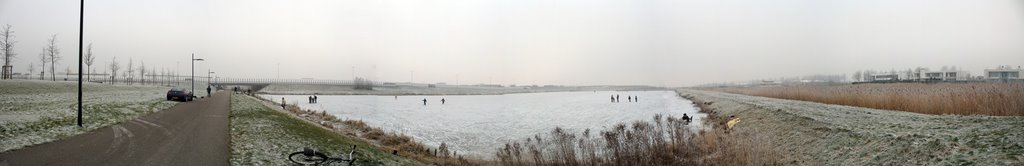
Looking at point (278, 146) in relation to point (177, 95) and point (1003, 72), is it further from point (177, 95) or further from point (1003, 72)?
point (1003, 72)

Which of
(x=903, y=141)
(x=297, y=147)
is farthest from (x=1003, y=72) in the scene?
(x=297, y=147)

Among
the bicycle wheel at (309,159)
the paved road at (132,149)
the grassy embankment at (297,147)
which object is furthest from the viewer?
the grassy embankment at (297,147)

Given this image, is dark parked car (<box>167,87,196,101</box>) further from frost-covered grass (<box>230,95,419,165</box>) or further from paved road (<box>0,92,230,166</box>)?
paved road (<box>0,92,230,166</box>)

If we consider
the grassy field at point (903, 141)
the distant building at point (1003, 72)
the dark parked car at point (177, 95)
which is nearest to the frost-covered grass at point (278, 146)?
the grassy field at point (903, 141)

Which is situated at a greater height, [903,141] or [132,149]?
[903,141]

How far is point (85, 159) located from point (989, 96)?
82.7 feet

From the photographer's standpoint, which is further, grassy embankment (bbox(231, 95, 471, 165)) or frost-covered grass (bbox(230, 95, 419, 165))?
grassy embankment (bbox(231, 95, 471, 165))

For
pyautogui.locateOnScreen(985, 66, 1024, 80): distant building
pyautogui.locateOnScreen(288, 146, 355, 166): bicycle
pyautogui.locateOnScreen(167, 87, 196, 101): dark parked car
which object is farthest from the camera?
pyautogui.locateOnScreen(985, 66, 1024, 80): distant building

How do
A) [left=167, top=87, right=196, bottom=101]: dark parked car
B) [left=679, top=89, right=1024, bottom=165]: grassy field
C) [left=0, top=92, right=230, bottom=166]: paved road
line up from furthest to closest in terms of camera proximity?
[left=167, top=87, right=196, bottom=101]: dark parked car, [left=0, top=92, right=230, bottom=166]: paved road, [left=679, top=89, right=1024, bottom=165]: grassy field

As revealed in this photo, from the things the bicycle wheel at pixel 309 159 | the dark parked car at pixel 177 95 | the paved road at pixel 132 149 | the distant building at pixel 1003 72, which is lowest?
the bicycle wheel at pixel 309 159

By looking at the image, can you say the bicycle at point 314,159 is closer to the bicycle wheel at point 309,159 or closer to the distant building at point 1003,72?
the bicycle wheel at point 309,159

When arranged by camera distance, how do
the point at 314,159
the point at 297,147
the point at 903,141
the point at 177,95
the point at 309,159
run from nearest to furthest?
the point at 903,141 → the point at 309,159 → the point at 314,159 → the point at 297,147 → the point at 177,95

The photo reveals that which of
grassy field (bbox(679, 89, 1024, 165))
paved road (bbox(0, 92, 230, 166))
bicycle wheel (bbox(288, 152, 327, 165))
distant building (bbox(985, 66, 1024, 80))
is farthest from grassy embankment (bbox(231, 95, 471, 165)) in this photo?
distant building (bbox(985, 66, 1024, 80))

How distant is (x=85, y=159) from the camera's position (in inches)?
423
